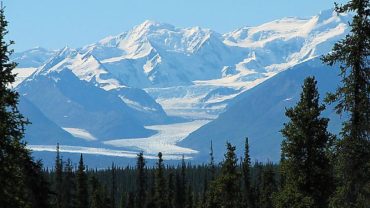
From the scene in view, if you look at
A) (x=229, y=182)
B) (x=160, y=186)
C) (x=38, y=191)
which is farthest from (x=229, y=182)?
(x=160, y=186)

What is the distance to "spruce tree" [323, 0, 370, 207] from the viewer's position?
3178 cm

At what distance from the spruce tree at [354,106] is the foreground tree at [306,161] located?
3.10 m

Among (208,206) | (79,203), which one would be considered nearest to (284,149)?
(208,206)

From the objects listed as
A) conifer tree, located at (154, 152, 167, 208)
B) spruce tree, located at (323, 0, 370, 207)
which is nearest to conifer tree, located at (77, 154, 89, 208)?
conifer tree, located at (154, 152, 167, 208)

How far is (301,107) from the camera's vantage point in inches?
1449

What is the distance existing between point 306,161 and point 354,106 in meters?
4.78

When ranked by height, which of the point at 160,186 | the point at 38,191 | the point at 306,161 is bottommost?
the point at 38,191

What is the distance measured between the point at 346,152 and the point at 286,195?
197 inches

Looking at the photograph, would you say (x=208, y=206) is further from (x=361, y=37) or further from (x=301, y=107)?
(x=361, y=37)

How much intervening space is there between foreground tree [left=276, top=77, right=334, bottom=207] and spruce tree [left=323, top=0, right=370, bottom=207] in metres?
3.10

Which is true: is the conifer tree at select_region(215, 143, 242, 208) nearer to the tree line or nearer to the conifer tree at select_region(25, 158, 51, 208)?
the conifer tree at select_region(25, 158, 51, 208)

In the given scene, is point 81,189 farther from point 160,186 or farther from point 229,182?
point 229,182

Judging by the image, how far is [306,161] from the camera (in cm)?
3584

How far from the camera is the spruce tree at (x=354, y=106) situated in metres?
31.8
